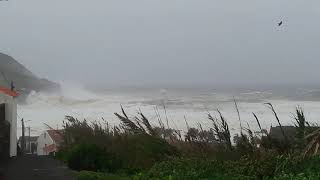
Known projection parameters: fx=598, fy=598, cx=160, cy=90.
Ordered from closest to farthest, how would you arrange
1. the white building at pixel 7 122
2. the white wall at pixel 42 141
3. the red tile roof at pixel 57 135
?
the red tile roof at pixel 57 135 < the white building at pixel 7 122 < the white wall at pixel 42 141

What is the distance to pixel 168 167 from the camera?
1130cm

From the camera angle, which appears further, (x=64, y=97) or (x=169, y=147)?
(x=64, y=97)

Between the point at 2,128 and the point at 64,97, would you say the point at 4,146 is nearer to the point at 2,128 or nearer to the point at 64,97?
the point at 2,128

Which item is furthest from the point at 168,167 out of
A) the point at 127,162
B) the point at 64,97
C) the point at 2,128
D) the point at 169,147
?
the point at 64,97

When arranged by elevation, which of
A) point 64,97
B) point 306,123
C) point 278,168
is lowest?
point 278,168

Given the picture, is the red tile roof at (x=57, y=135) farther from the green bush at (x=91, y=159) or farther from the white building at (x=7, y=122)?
the green bush at (x=91, y=159)

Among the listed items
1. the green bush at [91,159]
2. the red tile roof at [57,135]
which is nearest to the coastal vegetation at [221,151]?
the green bush at [91,159]

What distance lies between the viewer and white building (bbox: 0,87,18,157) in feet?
116

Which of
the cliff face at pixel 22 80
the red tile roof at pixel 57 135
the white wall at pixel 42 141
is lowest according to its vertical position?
the red tile roof at pixel 57 135

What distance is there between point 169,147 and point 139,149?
1.50 m

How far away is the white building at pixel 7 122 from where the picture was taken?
35.4 metres

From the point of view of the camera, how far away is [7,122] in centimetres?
3866

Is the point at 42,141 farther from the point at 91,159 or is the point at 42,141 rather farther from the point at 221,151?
the point at 221,151

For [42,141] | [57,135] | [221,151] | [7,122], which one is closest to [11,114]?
[7,122]
